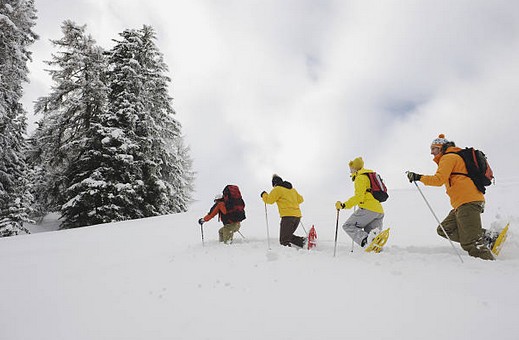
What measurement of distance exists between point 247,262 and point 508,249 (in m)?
4.32

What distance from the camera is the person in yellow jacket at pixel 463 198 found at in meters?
4.47

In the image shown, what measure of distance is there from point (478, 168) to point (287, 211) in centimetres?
365

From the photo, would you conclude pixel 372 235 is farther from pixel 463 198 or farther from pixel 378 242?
pixel 463 198

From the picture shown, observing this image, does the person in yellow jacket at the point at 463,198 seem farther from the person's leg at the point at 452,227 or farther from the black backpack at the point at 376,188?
the black backpack at the point at 376,188

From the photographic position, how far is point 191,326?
8.50 ft

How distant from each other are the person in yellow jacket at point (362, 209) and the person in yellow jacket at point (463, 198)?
102cm

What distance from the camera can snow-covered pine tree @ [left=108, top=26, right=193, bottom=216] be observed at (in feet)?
51.7

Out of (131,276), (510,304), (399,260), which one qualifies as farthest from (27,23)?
(510,304)

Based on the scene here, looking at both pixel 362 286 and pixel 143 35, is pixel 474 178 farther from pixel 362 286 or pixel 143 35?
pixel 143 35

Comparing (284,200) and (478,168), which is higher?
(478,168)

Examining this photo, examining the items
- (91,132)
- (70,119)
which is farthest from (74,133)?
(91,132)

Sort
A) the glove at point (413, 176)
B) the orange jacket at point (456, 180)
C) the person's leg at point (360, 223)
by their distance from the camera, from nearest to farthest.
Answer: the orange jacket at point (456, 180) < the glove at point (413, 176) < the person's leg at point (360, 223)

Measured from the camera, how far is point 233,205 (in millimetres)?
7617

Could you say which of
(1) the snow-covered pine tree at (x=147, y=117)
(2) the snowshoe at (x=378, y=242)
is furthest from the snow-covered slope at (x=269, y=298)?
(1) the snow-covered pine tree at (x=147, y=117)
